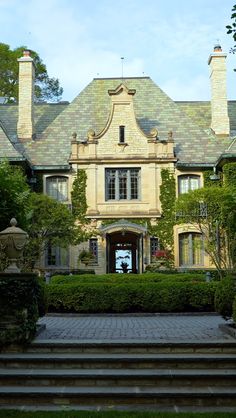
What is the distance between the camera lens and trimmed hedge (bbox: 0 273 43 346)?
8.14 metres

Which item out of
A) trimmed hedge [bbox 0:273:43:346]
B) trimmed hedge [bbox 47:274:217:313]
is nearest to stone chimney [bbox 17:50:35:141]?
trimmed hedge [bbox 47:274:217:313]

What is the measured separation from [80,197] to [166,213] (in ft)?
14.4

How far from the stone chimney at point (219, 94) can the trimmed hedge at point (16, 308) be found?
22.5 metres

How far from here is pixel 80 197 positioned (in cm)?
2712

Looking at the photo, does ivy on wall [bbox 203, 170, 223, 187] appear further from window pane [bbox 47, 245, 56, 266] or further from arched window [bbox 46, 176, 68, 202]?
window pane [bbox 47, 245, 56, 266]

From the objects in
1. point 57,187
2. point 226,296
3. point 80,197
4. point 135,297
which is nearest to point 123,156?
point 80,197

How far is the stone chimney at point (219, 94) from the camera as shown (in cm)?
2912

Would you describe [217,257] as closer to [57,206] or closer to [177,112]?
[57,206]

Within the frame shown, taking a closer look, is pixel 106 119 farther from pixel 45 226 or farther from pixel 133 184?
pixel 45 226

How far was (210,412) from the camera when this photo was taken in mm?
6180

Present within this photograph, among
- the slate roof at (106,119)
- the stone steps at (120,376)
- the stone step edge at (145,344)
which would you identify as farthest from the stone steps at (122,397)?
the slate roof at (106,119)

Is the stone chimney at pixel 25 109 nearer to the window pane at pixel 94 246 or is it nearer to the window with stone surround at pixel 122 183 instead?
the window with stone surround at pixel 122 183

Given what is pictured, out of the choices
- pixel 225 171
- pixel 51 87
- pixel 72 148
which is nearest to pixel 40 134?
pixel 72 148

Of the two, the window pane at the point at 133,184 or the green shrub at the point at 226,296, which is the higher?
the window pane at the point at 133,184
